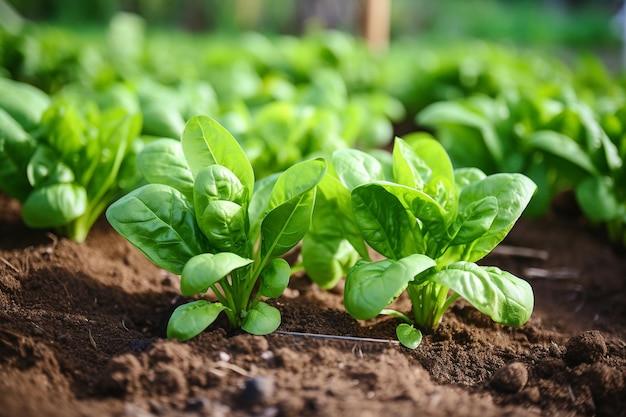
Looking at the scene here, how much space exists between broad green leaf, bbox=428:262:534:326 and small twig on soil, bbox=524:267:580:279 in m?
0.95

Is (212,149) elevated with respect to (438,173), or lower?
elevated

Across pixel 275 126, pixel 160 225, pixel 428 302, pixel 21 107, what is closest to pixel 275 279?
pixel 160 225

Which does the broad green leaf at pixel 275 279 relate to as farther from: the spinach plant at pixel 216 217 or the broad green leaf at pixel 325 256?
the broad green leaf at pixel 325 256

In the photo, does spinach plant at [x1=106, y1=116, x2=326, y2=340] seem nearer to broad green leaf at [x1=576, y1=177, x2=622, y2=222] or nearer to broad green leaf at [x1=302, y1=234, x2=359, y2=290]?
broad green leaf at [x1=302, y1=234, x2=359, y2=290]

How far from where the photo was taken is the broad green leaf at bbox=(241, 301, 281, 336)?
5.60 ft

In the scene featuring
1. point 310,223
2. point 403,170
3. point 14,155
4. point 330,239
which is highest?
point 14,155

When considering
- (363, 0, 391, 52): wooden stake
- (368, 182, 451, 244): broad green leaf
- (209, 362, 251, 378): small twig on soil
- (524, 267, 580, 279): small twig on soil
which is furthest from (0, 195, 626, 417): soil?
(363, 0, 391, 52): wooden stake

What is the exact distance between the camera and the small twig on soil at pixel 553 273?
2607 millimetres

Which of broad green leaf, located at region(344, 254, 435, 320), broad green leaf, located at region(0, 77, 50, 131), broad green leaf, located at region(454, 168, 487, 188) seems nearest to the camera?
broad green leaf, located at region(344, 254, 435, 320)

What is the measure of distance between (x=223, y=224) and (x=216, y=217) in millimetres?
35

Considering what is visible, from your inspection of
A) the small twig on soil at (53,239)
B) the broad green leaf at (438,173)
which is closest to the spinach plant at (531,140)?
the broad green leaf at (438,173)

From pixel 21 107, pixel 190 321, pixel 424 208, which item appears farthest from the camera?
pixel 21 107

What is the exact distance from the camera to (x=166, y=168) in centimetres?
188

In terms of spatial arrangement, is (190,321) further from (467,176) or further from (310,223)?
(467,176)
